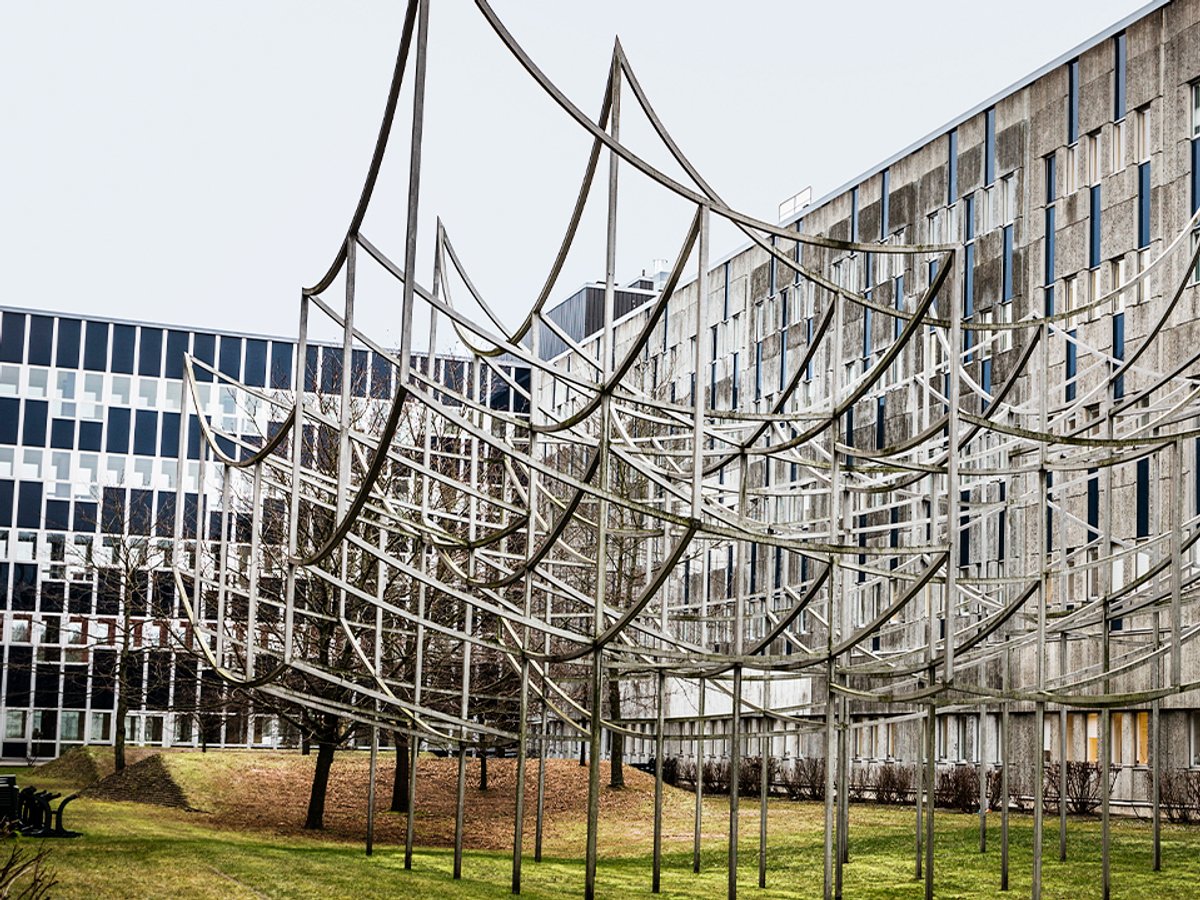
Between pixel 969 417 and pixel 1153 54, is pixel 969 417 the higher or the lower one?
the lower one

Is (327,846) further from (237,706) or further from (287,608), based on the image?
(287,608)

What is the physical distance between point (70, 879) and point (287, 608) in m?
4.33

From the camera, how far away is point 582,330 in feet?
230

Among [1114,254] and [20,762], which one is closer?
[1114,254]

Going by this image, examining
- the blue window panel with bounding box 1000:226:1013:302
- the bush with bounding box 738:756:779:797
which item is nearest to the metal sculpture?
the blue window panel with bounding box 1000:226:1013:302

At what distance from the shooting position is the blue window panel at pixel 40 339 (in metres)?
66.2

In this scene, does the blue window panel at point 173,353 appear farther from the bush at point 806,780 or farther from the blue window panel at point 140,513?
the bush at point 806,780

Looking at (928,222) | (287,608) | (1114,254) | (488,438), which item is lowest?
(287,608)

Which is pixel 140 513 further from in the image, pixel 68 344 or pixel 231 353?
pixel 68 344

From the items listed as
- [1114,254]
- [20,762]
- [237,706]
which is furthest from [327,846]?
[20,762]

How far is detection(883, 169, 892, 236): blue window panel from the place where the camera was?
4584 cm

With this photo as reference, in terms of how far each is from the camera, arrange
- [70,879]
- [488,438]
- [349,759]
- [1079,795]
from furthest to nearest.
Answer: [349,759] → [1079,795] → [70,879] → [488,438]

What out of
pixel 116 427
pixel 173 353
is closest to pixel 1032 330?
pixel 173 353

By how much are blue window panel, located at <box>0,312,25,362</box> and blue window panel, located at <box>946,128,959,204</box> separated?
132ft
